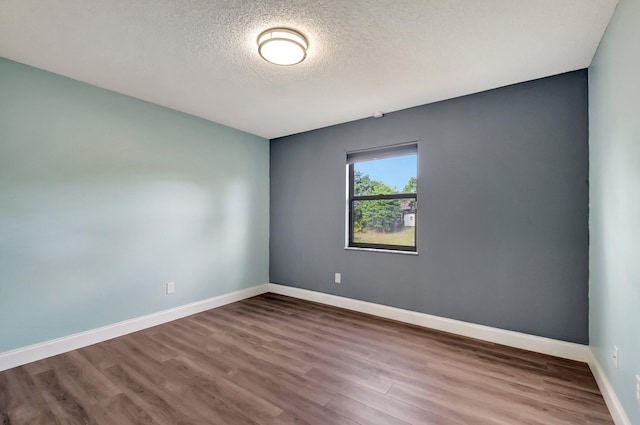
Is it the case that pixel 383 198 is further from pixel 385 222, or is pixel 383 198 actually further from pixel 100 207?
pixel 100 207

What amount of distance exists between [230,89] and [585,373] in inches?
151

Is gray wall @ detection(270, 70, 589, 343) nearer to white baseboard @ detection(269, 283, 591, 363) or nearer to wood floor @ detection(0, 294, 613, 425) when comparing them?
white baseboard @ detection(269, 283, 591, 363)

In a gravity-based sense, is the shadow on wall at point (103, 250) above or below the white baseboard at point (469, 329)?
above

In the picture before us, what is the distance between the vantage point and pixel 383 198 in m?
3.51

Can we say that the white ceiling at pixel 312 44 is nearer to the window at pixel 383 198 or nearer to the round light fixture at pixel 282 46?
the round light fixture at pixel 282 46

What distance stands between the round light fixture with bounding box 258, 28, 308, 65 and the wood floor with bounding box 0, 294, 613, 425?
2372mm

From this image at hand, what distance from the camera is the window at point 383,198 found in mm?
3291

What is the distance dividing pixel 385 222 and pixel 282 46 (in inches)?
91.2

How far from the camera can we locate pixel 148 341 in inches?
105

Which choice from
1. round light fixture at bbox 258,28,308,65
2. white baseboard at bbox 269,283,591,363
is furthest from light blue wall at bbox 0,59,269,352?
round light fixture at bbox 258,28,308,65

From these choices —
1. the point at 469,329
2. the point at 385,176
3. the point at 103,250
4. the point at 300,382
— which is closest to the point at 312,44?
the point at 385,176

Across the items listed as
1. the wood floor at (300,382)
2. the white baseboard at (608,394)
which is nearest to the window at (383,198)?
the wood floor at (300,382)

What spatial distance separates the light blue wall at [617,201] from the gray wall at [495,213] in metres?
0.17

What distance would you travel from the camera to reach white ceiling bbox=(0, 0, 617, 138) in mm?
1656
